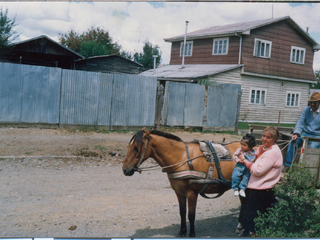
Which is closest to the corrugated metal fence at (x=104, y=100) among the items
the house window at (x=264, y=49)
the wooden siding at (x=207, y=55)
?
the house window at (x=264, y=49)

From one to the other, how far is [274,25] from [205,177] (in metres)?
5.29

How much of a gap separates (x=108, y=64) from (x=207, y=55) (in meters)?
4.62

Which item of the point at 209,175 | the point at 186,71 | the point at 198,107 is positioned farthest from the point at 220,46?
the point at 209,175

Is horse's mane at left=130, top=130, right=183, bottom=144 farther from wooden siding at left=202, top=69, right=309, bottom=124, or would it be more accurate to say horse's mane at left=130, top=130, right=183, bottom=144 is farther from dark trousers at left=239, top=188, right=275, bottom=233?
wooden siding at left=202, top=69, right=309, bottom=124

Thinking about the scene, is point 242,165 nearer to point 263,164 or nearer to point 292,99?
point 263,164

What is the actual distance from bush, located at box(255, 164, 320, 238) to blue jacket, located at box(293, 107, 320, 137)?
1.29 metres

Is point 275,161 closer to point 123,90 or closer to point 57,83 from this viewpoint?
point 123,90

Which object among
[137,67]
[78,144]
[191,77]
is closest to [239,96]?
[191,77]

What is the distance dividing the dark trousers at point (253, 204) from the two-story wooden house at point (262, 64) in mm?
3032

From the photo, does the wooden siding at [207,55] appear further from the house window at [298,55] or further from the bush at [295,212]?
the bush at [295,212]

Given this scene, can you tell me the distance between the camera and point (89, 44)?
1109 cm

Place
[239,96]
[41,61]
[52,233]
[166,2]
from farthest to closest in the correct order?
[41,61], [239,96], [166,2], [52,233]

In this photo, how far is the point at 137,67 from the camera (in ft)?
41.0

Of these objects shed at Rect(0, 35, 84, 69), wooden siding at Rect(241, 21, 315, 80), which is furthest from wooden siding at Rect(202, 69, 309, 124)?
shed at Rect(0, 35, 84, 69)
